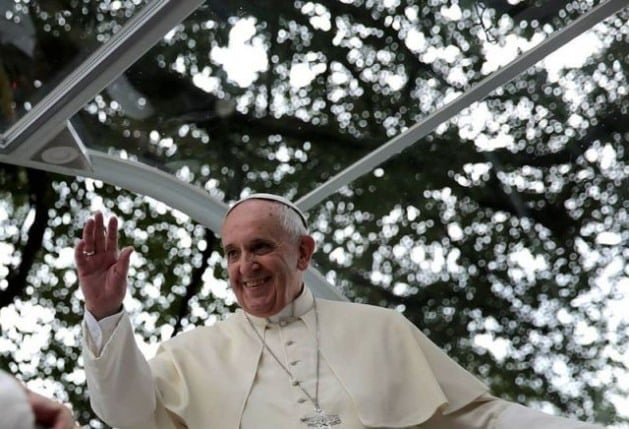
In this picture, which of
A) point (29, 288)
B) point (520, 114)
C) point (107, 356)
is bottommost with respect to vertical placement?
point (107, 356)

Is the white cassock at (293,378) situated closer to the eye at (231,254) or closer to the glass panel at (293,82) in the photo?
the eye at (231,254)

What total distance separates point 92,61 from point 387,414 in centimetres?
197

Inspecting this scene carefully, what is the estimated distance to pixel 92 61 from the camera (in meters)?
5.12

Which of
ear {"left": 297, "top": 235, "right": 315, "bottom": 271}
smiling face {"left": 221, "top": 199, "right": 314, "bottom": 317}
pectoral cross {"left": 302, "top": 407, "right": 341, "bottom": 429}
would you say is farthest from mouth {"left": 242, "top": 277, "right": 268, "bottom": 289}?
pectoral cross {"left": 302, "top": 407, "right": 341, "bottom": 429}

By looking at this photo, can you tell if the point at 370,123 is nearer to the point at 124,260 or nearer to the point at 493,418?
the point at 493,418

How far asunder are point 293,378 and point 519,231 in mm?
4122

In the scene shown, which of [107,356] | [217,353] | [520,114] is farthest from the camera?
[520,114]

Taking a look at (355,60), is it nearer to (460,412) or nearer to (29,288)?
(460,412)

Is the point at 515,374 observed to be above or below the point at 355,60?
below

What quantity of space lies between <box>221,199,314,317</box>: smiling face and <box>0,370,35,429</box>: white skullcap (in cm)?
323

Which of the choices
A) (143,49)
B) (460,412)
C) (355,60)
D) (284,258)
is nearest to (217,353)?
(284,258)

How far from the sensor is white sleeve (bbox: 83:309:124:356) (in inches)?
154

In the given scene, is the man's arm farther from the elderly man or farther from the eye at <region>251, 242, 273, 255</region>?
the eye at <region>251, 242, 273, 255</region>

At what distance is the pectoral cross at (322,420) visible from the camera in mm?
4207
